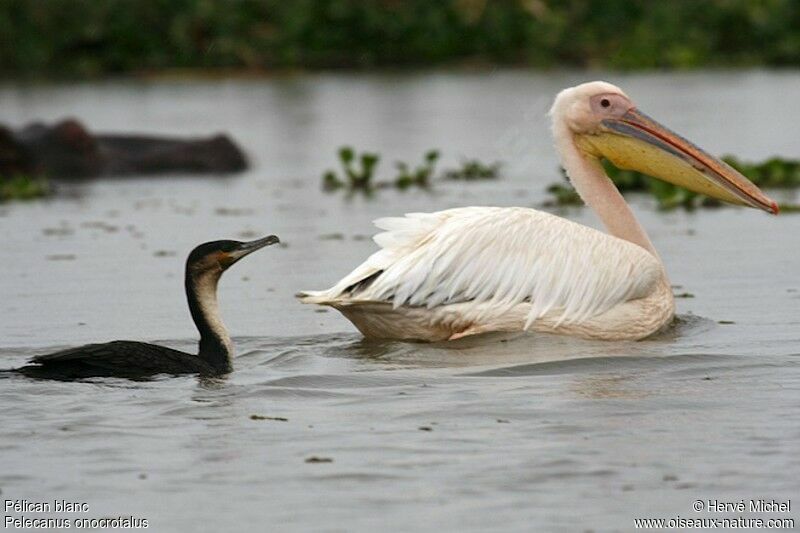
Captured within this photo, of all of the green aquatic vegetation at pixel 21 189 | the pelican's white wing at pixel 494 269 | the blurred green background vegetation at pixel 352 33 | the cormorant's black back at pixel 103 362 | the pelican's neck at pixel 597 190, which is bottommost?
the cormorant's black back at pixel 103 362

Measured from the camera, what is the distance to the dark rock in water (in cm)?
1733

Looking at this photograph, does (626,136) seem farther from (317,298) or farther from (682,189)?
(682,189)

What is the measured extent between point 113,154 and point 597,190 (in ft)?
33.7

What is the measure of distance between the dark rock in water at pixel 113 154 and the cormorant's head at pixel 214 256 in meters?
10.1

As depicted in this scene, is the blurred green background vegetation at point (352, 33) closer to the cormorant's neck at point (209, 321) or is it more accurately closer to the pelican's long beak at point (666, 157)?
the pelican's long beak at point (666, 157)

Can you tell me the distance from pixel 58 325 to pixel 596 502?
3993mm

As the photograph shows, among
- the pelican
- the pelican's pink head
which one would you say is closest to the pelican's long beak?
the pelican's pink head

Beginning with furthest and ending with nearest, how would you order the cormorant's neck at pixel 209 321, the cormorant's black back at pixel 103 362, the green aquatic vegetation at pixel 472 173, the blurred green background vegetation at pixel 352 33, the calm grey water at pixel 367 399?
1. the blurred green background vegetation at pixel 352 33
2. the green aquatic vegetation at pixel 472 173
3. the cormorant's neck at pixel 209 321
4. the cormorant's black back at pixel 103 362
5. the calm grey water at pixel 367 399

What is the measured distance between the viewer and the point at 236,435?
18.9ft

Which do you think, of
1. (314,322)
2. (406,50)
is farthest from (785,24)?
(314,322)

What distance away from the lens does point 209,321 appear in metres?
7.05

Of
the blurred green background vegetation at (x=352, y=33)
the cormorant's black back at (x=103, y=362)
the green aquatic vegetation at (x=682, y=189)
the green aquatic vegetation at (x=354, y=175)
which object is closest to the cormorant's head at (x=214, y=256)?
the cormorant's black back at (x=103, y=362)

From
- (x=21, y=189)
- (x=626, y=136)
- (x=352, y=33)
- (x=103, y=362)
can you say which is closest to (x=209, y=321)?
(x=103, y=362)

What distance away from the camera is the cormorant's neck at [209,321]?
274 inches
